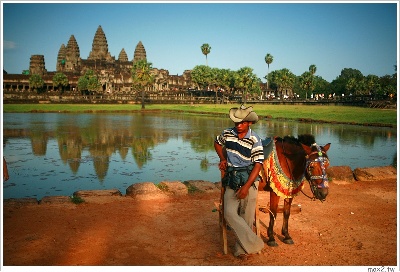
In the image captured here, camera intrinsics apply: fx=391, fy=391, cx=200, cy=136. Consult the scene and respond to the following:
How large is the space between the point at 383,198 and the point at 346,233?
9.00 feet

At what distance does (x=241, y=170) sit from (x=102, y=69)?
9742 cm

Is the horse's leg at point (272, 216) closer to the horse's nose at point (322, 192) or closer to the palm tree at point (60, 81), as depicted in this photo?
the horse's nose at point (322, 192)

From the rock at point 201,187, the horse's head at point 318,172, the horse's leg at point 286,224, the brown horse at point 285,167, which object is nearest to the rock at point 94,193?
the rock at point 201,187

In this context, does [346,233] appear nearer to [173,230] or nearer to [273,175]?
[273,175]

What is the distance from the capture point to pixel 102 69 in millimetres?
97250

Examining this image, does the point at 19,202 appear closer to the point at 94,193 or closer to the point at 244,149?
the point at 94,193

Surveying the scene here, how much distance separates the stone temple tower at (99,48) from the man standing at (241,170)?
4079 inches

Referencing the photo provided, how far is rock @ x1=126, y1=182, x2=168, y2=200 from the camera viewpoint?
7762 mm

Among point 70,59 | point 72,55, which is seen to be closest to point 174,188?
point 70,59

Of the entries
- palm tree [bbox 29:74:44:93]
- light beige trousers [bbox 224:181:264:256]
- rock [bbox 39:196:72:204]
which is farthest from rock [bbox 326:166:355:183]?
palm tree [bbox 29:74:44:93]

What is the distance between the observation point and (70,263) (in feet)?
15.0

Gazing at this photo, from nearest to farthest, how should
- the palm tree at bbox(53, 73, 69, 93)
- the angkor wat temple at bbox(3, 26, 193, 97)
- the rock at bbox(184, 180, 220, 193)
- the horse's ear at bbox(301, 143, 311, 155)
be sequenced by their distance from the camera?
the horse's ear at bbox(301, 143, 311, 155)
the rock at bbox(184, 180, 220, 193)
the palm tree at bbox(53, 73, 69, 93)
the angkor wat temple at bbox(3, 26, 193, 97)

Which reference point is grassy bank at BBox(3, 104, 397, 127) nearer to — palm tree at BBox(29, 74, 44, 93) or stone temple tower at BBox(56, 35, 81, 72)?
palm tree at BBox(29, 74, 44, 93)

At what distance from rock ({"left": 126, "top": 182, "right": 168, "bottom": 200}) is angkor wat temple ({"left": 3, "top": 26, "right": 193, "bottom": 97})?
80.3 meters
